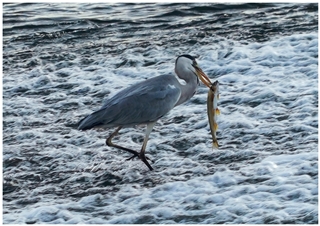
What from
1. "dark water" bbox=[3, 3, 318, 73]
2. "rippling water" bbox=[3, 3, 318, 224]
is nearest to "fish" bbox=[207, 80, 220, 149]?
"rippling water" bbox=[3, 3, 318, 224]

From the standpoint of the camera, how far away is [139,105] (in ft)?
23.9

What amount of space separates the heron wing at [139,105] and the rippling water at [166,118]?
410mm

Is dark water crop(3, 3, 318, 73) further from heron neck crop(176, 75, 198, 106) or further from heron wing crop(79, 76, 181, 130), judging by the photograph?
heron wing crop(79, 76, 181, 130)

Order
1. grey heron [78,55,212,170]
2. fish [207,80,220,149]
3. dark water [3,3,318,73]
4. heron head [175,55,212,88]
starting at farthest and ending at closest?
dark water [3,3,318,73] → heron head [175,55,212,88] → grey heron [78,55,212,170] → fish [207,80,220,149]

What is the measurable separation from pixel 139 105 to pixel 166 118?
1266mm

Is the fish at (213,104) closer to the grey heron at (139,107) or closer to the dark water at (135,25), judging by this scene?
the grey heron at (139,107)

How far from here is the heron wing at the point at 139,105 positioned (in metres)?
7.18

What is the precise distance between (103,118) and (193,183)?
1130 mm

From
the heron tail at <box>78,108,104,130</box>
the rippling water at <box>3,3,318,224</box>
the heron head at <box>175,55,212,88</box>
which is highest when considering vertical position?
the heron head at <box>175,55,212,88</box>

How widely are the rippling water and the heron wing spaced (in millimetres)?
410

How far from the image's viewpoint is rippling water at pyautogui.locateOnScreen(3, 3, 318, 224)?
6180 millimetres

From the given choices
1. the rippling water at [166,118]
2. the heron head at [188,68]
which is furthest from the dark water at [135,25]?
the heron head at [188,68]

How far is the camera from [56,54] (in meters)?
11.0

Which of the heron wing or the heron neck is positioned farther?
the heron neck
